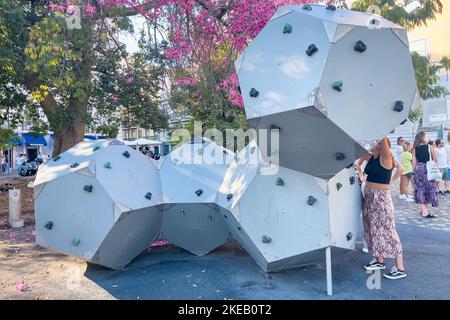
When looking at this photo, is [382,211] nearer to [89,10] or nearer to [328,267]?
[328,267]

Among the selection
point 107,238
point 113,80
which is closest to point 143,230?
point 107,238

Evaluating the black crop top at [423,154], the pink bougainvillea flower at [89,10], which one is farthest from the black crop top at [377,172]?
the pink bougainvillea flower at [89,10]

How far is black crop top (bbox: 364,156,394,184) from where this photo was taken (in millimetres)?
4832

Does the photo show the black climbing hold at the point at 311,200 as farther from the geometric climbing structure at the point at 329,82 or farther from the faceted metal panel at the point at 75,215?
the faceted metal panel at the point at 75,215

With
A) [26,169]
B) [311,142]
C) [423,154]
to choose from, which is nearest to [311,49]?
[311,142]

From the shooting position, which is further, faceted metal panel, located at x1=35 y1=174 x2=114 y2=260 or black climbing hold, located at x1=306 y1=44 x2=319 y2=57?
faceted metal panel, located at x1=35 y1=174 x2=114 y2=260

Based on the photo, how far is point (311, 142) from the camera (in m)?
3.89

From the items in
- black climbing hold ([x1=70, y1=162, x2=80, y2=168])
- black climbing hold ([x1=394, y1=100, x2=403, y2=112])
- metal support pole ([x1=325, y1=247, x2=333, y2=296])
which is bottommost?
metal support pole ([x1=325, y1=247, x2=333, y2=296])

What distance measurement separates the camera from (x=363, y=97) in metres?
3.69

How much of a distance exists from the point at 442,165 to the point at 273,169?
964 centimetres

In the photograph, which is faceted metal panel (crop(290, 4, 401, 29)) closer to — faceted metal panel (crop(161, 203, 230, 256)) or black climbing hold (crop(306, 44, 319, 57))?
black climbing hold (crop(306, 44, 319, 57))

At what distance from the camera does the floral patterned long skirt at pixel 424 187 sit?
29.3ft

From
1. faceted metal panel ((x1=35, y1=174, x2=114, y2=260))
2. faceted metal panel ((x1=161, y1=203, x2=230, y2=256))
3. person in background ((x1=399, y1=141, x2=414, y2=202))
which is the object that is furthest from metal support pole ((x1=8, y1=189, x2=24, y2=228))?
person in background ((x1=399, y1=141, x2=414, y2=202))

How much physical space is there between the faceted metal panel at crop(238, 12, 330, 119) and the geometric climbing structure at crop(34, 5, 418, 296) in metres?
0.01
